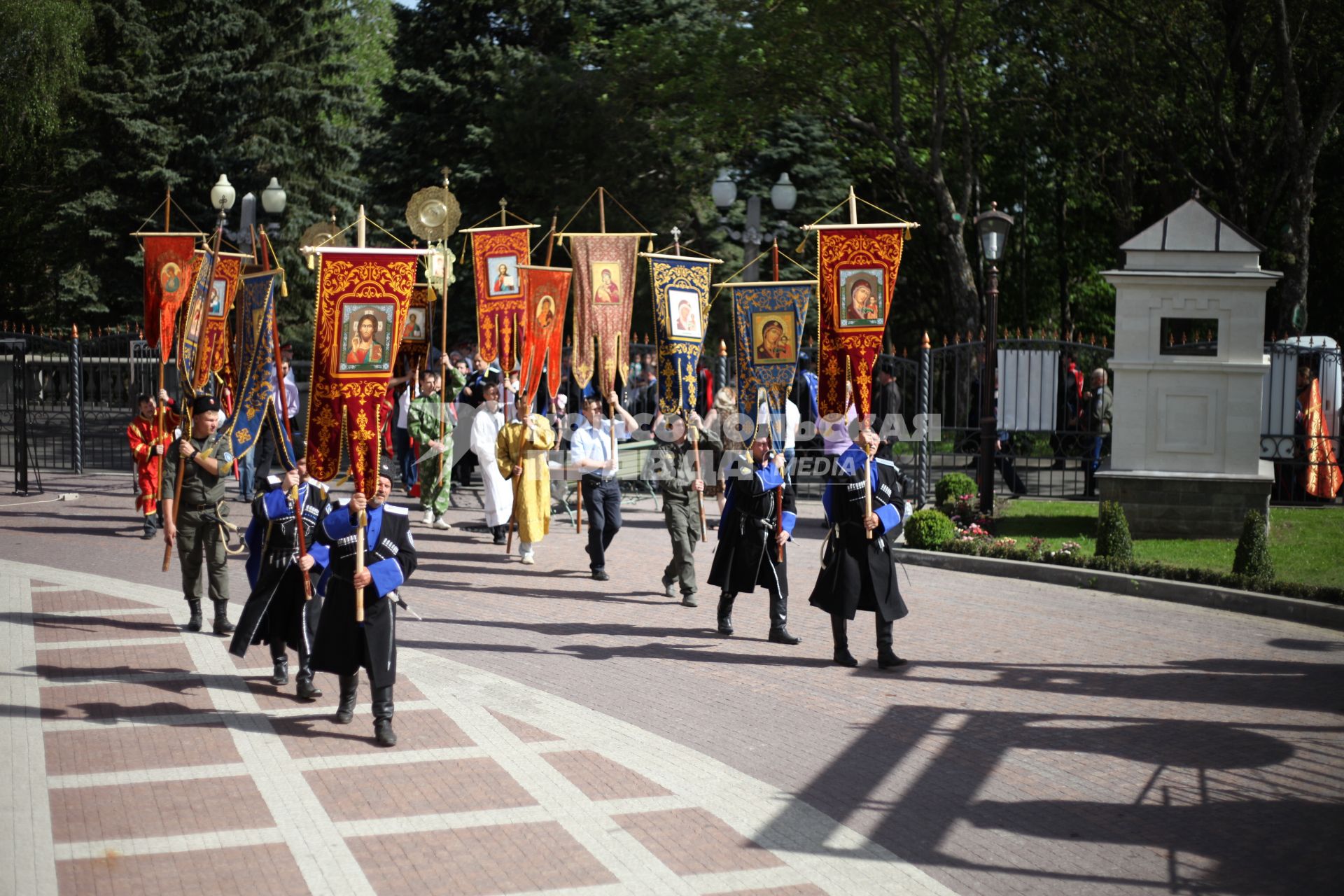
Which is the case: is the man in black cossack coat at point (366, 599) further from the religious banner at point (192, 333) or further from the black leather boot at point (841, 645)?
the religious banner at point (192, 333)

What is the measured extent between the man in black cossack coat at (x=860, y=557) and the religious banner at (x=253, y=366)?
497cm

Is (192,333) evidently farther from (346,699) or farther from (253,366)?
(346,699)

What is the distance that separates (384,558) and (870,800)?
11.2 ft

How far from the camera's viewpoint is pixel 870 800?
7367 millimetres

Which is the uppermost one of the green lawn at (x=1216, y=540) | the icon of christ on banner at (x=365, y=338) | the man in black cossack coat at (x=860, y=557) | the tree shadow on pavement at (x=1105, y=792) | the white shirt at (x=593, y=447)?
the icon of christ on banner at (x=365, y=338)

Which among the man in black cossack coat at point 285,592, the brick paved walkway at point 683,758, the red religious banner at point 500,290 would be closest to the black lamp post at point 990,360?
the brick paved walkway at point 683,758

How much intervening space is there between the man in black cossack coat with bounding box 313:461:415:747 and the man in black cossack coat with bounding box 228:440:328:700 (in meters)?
0.50

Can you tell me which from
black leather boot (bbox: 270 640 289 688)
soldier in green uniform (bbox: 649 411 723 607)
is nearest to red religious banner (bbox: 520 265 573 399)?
soldier in green uniform (bbox: 649 411 723 607)

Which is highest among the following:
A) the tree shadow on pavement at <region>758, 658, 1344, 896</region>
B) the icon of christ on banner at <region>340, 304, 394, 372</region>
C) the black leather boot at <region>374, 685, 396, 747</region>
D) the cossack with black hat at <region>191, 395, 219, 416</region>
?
the icon of christ on banner at <region>340, 304, 394, 372</region>

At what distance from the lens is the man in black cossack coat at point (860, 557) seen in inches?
407

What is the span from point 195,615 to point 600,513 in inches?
172

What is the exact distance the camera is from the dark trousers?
14.0 metres

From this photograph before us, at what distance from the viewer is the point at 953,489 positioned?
17312 mm

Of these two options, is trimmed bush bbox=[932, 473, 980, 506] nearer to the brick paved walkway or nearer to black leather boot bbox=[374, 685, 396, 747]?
the brick paved walkway
